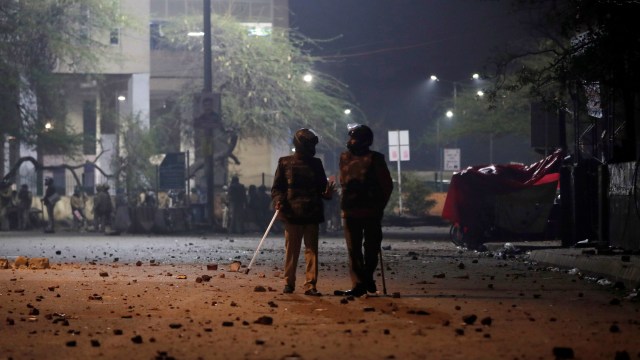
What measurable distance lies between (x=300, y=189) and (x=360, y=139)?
37.3 inches

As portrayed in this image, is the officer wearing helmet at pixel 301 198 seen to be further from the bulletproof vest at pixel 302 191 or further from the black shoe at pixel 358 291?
the black shoe at pixel 358 291

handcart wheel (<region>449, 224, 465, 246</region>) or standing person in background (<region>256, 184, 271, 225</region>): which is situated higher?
standing person in background (<region>256, 184, 271, 225</region>)

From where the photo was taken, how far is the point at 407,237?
3284 cm

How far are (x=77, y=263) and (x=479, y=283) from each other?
310 inches

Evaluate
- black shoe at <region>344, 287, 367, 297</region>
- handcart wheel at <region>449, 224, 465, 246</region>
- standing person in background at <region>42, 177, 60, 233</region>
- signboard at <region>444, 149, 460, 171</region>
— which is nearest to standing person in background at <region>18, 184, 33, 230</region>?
standing person in background at <region>42, 177, 60, 233</region>

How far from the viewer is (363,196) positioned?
1284cm

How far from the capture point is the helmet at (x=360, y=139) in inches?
508

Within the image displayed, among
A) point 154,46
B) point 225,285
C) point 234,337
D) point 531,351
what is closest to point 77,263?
point 225,285

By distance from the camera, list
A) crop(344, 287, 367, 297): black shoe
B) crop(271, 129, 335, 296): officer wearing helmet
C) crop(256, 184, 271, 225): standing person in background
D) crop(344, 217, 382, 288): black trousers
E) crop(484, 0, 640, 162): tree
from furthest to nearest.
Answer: crop(256, 184, 271, 225): standing person in background < crop(484, 0, 640, 162): tree < crop(271, 129, 335, 296): officer wearing helmet < crop(344, 217, 382, 288): black trousers < crop(344, 287, 367, 297): black shoe

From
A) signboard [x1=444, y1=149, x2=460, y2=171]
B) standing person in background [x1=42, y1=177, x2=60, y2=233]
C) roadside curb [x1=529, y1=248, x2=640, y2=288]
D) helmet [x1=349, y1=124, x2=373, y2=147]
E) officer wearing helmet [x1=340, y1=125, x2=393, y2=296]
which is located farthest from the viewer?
signboard [x1=444, y1=149, x2=460, y2=171]

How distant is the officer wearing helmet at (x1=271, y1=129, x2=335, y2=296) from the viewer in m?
13.1

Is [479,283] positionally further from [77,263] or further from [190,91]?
[190,91]

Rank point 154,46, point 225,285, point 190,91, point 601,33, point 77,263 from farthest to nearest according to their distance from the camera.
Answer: point 154,46 < point 190,91 < point 77,263 < point 601,33 < point 225,285

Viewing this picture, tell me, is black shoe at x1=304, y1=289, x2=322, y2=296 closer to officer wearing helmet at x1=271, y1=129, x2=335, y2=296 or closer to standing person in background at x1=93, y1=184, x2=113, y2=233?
officer wearing helmet at x1=271, y1=129, x2=335, y2=296
